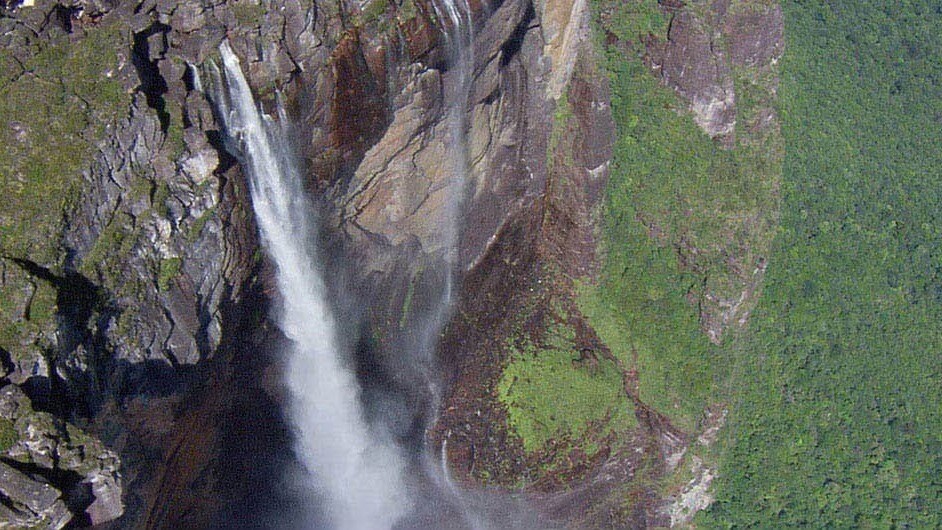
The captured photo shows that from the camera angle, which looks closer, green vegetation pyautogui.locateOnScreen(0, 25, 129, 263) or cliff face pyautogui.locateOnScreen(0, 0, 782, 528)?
green vegetation pyautogui.locateOnScreen(0, 25, 129, 263)

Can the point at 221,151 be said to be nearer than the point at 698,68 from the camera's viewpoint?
Yes

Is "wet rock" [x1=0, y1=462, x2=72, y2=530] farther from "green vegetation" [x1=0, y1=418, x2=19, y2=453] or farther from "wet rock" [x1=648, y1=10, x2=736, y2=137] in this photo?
"wet rock" [x1=648, y1=10, x2=736, y2=137]

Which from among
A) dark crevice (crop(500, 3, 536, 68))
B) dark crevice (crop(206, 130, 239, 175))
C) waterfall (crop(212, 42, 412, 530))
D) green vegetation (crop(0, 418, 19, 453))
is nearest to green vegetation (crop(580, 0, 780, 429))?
dark crevice (crop(500, 3, 536, 68))

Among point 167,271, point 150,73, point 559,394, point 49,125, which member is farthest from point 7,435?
point 559,394

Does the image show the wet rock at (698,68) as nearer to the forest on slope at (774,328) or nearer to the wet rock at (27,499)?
the forest on slope at (774,328)

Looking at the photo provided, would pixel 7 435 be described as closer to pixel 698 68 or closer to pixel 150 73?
pixel 150 73

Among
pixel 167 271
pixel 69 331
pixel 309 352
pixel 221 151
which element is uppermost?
pixel 221 151

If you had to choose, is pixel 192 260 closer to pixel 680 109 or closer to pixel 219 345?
pixel 219 345
